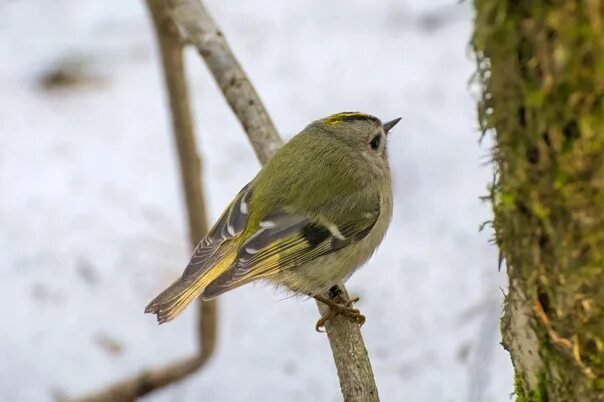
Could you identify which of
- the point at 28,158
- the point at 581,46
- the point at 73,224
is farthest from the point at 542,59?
the point at 28,158

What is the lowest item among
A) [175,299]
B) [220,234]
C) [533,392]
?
[533,392]

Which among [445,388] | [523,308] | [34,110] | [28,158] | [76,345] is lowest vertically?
[523,308]

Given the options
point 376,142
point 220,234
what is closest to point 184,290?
point 220,234

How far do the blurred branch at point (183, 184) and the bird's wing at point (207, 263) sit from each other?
539 millimetres

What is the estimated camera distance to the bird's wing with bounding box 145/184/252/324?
2252 millimetres

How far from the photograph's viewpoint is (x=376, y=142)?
2.82 metres

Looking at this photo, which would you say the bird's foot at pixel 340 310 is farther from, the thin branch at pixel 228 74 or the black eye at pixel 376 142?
the black eye at pixel 376 142

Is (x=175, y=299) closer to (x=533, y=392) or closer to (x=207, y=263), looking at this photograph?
(x=207, y=263)

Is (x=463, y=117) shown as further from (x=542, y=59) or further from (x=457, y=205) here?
(x=542, y=59)

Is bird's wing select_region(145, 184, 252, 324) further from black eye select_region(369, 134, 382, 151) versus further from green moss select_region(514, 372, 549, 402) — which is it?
green moss select_region(514, 372, 549, 402)

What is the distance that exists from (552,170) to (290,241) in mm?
1436

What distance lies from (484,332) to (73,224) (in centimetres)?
188

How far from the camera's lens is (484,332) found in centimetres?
347

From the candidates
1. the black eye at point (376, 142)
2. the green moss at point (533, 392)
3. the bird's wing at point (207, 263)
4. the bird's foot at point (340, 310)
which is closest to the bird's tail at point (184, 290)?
the bird's wing at point (207, 263)
